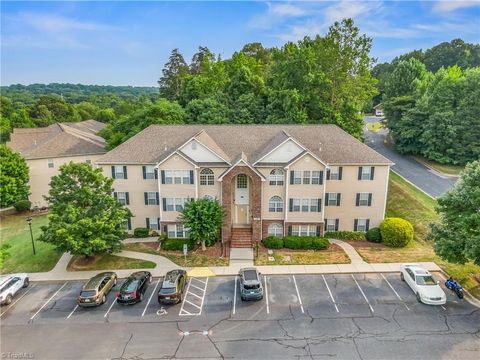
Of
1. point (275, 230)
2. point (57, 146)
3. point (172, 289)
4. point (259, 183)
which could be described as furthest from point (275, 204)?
point (57, 146)

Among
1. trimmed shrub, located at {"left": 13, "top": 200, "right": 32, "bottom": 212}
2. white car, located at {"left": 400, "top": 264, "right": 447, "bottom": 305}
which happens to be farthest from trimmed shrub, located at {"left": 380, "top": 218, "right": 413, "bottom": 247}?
trimmed shrub, located at {"left": 13, "top": 200, "right": 32, "bottom": 212}

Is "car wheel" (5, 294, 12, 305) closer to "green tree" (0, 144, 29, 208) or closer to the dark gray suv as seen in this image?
the dark gray suv

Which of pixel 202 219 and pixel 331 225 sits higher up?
pixel 202 219

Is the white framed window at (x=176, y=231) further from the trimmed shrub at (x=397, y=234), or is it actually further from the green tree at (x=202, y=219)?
the trimmed shrub at (x=397, y=234)

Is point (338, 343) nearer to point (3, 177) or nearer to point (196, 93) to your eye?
point (3, 177)

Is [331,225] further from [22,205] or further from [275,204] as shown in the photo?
[22,205]

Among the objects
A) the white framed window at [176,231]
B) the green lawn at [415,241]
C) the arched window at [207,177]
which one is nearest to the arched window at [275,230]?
the green lawn at [415,241]
